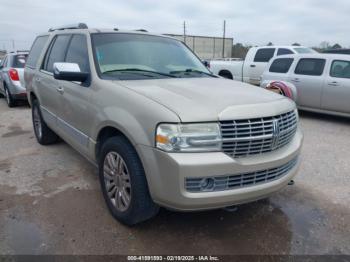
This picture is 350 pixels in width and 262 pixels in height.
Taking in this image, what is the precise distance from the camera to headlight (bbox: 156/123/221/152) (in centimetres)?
252

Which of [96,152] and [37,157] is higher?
[96,152]

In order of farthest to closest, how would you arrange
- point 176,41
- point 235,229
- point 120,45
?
1. point 176,41
2. point 120,45
3. point 235,229

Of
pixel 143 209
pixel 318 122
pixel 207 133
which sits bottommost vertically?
pixel 318 122

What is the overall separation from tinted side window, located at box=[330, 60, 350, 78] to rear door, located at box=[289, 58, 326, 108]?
23 centimetres

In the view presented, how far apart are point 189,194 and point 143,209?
1.72 ft

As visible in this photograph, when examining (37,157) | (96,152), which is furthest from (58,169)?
(96,152)

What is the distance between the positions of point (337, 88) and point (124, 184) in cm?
645

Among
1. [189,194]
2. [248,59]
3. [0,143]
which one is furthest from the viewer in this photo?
[248,59]

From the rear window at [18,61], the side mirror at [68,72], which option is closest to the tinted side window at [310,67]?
the side mirror at [68,72]

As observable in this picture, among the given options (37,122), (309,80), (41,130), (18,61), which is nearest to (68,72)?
(41,130)

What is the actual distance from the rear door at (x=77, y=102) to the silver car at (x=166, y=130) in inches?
0.5

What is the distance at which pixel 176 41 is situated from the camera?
461cm

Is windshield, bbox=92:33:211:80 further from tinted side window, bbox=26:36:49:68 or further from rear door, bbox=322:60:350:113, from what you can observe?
Answer: rear door, bbox=322:60:350:113

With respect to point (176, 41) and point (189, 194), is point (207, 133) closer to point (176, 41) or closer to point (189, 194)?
point (189, 194)
